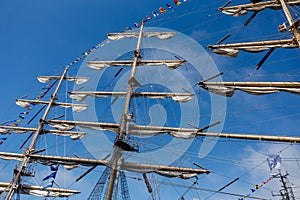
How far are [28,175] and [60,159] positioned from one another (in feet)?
15.5

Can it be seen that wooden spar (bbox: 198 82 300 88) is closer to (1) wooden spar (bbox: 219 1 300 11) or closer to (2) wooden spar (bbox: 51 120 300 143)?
(2) wooden spar (bbox: 51 120 300 143)

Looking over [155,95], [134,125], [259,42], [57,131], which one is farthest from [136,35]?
[259,42]

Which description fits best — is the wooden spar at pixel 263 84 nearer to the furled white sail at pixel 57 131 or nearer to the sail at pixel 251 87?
the sail at pixel 251 87

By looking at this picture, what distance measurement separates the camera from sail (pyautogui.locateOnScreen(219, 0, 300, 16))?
12.6 meters

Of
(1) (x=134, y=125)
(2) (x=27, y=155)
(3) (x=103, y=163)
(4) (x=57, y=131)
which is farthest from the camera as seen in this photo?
(4) (x=57, y=131)

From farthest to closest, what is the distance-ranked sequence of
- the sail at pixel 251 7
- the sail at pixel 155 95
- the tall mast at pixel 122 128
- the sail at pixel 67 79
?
the sail at pixel 67 79, the sail at pixel 155 95, the sail at pixel 251 7, the tall mast at pixel 122 128

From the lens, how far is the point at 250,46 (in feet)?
37.7

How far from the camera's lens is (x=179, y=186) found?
1260 centimetres

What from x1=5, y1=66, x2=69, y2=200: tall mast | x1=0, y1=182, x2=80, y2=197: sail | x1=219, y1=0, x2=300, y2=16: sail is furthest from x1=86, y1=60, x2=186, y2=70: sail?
x1=0, y1=182, x2=80, y2=197: sail

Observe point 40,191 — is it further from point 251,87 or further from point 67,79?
point 251,87

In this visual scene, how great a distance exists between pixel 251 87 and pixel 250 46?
2237 millimetres

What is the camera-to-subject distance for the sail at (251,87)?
987 centimetres

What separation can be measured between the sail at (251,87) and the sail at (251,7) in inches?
201

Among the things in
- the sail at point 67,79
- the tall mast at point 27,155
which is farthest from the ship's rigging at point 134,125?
the sail at point 67,79
